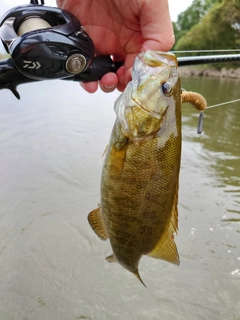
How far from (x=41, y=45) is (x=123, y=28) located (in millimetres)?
931

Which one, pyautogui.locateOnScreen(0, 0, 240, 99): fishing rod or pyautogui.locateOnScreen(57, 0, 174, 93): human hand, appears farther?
pyautogui.locateOnScreen(57, 0, 174, 93): human hand

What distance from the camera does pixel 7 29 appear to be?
1886 mm

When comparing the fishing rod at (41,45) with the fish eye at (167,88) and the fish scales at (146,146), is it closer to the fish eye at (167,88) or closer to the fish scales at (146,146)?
the fish scales at (146,146)

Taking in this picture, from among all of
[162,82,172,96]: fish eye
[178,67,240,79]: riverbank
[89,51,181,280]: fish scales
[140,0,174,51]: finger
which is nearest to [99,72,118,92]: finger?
[140,0,174,51]: finger

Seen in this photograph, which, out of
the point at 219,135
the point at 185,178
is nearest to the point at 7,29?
the point at 185,178

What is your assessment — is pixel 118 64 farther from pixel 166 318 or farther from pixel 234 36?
pixel 234 36

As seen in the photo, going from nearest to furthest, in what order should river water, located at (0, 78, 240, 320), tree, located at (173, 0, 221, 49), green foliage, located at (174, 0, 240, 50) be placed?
river water, located at (0, 78, 240, 320) → green foliage, located at (174, 0, 240, 50) → tree, located at (173, 0, 221, 49)

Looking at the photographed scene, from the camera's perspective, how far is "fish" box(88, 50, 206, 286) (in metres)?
1.48

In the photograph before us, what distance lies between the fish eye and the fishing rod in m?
0.68

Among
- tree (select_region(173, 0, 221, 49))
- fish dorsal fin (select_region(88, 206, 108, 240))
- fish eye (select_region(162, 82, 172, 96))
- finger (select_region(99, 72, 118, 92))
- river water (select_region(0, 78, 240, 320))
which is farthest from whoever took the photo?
tree (select_region(173, 0, 221, 49))

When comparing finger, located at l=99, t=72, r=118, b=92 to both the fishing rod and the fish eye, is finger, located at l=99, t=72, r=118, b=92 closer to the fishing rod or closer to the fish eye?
the fishing rod

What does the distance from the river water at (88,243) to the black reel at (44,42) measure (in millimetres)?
2374

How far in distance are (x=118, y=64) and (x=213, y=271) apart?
2.59 m

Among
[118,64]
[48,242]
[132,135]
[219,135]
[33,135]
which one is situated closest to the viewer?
[132,135]
